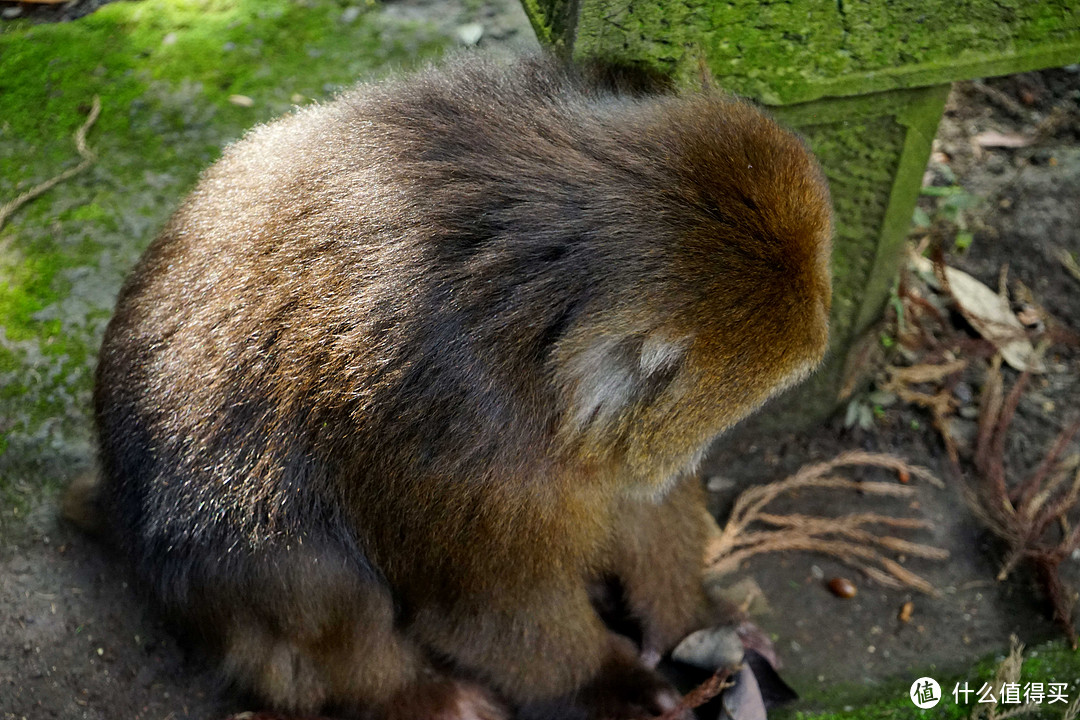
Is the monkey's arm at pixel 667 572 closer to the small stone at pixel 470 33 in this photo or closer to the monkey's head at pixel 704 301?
the monkey's head at pixel 704 301

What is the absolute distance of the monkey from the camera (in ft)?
6.34

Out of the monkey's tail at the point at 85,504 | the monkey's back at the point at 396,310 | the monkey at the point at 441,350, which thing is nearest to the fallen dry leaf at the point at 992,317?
the monkey at the point at 441,350


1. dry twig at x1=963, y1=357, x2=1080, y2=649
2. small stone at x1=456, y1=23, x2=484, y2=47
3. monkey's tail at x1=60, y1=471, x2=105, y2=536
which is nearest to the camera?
monkey's tail at x1=60, y1=471, x2=105, y2=536

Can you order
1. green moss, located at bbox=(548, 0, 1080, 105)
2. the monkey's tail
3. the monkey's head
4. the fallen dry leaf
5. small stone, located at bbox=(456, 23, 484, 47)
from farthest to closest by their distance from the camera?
small stone, located at bbox=(456, 23, 484, 47), the fallen dry leaf, the monkey's tail, green moss, located at bbox=(548, 0, 1080, 105), the monkey's head

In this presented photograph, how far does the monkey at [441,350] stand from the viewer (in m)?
1.93

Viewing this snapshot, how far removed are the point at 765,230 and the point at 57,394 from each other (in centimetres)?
246

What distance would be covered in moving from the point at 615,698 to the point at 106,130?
296 centimetres

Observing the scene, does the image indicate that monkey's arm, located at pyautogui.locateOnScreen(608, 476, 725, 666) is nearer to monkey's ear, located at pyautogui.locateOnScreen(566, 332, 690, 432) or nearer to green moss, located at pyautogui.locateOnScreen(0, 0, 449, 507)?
monkey's ear, located at pyautogui.locateOnScreen(566, 332, 690, 432)

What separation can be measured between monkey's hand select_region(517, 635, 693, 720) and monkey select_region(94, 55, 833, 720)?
29 cm

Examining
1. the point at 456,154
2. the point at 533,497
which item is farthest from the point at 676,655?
the point at 456,154

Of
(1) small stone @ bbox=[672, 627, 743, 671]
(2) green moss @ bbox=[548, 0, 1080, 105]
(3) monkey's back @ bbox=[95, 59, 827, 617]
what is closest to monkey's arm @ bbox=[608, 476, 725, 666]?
(1) small stone @ bbox=[672, 627, 743, 671]

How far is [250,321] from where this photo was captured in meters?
2.09

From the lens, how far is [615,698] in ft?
8.95

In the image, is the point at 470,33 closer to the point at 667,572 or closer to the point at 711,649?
the point at 667,572
